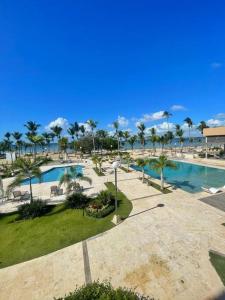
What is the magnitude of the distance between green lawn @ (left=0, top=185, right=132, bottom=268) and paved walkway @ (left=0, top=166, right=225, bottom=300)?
57 centimetres

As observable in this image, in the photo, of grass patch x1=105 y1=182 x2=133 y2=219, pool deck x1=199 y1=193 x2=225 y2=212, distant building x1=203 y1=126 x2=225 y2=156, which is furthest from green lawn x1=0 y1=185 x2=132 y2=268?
distant building x1=203 y1=126 x2=225 y2=156

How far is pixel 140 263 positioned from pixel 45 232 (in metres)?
5.61

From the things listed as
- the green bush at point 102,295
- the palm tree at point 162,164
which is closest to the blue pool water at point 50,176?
the palm tree at point 162,164

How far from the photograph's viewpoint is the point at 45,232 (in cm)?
966

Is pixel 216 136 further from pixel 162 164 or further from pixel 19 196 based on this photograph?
pixel 19 196

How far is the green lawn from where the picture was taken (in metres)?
8.07

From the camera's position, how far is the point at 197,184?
18.9m

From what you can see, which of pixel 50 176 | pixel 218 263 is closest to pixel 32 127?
pixel 50 176

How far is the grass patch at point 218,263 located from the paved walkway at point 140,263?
208 mm

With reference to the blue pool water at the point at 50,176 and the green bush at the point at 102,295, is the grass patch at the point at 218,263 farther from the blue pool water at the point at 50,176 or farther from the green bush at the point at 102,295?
the blue pool water at the point at 50,176

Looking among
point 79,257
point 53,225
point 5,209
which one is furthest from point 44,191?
point 79,257

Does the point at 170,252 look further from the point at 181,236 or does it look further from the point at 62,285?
the point at 62,285

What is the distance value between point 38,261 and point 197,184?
1701 centimetres

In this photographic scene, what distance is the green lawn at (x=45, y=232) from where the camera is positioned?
8070mm
